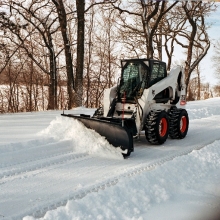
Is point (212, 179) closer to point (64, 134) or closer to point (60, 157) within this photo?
point (60, 157)

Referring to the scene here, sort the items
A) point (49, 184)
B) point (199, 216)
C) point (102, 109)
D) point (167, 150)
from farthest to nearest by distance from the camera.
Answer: point (102, 109) < point (167, 150) < point (49, 184) < point (199, 216)

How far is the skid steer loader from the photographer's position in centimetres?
574

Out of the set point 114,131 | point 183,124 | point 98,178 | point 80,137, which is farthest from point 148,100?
point 98,178

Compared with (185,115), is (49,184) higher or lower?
lower

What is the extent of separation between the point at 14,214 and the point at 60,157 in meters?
2.02

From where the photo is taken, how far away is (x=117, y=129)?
202 inches

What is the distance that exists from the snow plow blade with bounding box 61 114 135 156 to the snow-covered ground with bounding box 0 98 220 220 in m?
0.12

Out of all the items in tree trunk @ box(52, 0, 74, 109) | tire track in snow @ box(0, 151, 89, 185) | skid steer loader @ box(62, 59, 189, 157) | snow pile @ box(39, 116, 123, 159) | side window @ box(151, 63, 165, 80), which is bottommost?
tire track in snow @ box(0, 151, 89, 185)

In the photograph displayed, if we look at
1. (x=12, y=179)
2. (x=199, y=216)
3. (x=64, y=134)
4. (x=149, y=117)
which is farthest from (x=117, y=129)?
(x=199, y=216)

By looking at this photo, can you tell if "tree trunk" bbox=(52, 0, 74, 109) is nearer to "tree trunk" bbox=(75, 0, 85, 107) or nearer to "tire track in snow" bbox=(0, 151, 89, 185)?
"tree trunk" bbox=(75, 0, 85, 107)

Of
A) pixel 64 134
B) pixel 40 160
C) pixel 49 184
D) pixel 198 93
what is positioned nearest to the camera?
pixel 49 184

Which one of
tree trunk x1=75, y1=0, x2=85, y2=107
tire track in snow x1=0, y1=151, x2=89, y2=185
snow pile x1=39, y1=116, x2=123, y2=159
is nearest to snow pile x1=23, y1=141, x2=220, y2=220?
snow pile x1=39, y1=116, x2=123, y2=159

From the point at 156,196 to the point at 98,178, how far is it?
969 millimetres

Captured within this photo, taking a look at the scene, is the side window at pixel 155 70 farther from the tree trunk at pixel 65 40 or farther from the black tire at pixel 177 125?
the tree trunk at pixel 65 40
